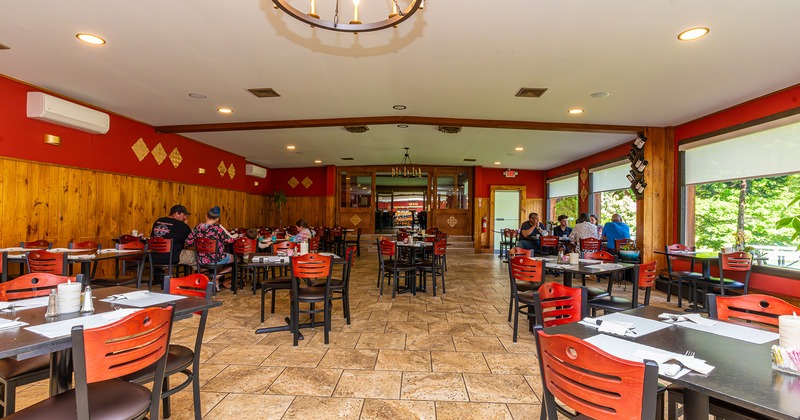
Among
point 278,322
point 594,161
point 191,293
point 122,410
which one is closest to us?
point 122,410

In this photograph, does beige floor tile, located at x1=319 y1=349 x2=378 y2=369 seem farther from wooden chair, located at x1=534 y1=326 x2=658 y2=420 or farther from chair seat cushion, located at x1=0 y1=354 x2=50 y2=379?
wooden chair, located at x1=534 y1=326 x2=658 y2=420

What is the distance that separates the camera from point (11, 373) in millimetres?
1813

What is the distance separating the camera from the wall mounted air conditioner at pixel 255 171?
1166cm

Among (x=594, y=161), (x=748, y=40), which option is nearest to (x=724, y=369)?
(x=748, y=40)

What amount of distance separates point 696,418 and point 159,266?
6395 mm

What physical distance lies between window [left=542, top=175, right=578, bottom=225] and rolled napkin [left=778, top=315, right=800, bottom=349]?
10.6 m

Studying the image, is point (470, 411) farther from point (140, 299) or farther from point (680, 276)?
point (680, 276)

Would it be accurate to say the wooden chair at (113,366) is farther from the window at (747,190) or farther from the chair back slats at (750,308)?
the window at (747,190)

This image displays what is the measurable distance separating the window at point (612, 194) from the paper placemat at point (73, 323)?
944cm

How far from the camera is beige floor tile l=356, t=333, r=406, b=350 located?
3.65 m

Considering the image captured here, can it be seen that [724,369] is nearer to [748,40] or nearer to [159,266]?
[748,40]

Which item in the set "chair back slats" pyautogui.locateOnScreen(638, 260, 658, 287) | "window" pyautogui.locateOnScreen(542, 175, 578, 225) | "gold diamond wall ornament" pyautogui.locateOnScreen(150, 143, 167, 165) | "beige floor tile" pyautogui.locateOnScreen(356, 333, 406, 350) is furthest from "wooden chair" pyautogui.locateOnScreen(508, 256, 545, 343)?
"window" pyautogui.locateOnScreen(542, 175, 578, 225)

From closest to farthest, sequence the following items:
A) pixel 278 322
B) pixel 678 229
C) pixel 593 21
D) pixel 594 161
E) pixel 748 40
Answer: pixel 593 21
pixel 748 40
pixel 278 322
pixel 678 229
pixel 594 161

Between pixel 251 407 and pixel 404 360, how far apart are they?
4.34 ft
